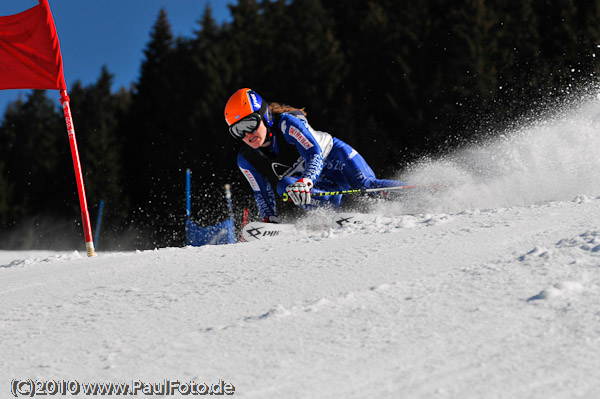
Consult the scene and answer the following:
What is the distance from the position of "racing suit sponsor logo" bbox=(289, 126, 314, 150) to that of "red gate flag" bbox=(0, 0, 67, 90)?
7.37 feet

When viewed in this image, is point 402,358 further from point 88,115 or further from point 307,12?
point 88,115

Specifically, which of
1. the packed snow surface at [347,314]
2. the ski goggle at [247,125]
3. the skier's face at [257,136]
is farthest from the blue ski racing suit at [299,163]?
the packed snow surface at [347,314]

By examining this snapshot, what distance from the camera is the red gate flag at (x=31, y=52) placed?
18.7 ft

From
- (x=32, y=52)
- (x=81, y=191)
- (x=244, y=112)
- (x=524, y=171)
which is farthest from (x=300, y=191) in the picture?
(x=32, y=52)

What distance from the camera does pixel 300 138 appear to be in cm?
521

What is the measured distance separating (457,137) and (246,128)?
11.1m

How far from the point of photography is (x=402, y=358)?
173 cm

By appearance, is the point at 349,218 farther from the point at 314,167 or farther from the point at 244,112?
the point at 244,112

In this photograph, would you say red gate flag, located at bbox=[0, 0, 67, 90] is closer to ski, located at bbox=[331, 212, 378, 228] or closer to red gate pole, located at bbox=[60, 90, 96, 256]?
red gate pole, located at bbox=[60, 90, 96, 256]

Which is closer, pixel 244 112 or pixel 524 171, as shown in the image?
pixel 244 112

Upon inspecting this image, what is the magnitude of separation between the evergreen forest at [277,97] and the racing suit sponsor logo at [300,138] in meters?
10.3

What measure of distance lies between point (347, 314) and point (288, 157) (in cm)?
354

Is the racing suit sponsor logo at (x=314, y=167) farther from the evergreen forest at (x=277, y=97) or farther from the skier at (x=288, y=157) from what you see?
the evergreen forest at (x=277, y=97)

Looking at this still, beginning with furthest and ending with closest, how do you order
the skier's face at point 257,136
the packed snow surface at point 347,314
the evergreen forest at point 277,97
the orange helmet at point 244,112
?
the evergreen forest at point 277,97 → the skier's face at point 257,136 → the orange helmet at point 244,112 → the packed snow surface at point 347,314
